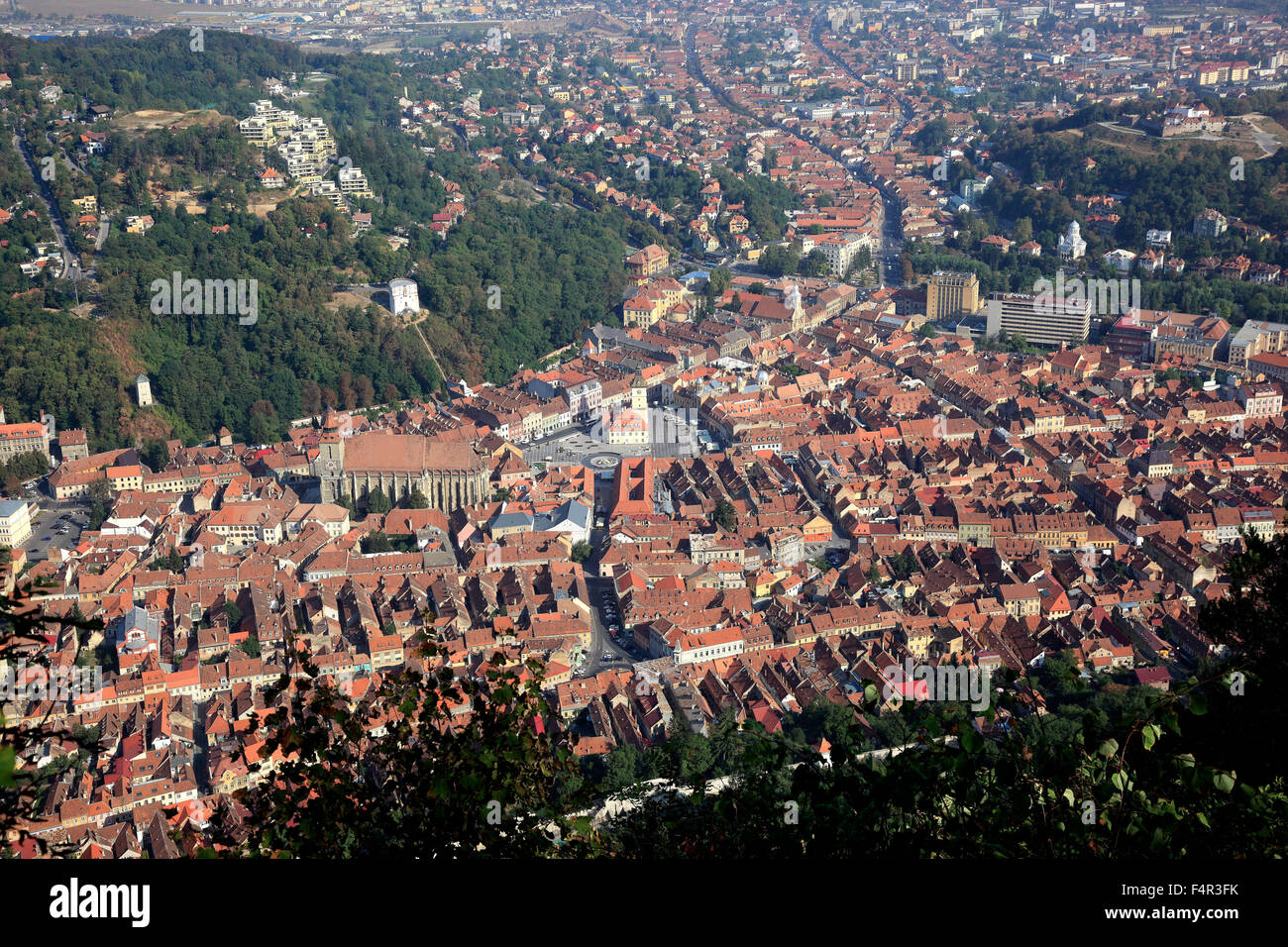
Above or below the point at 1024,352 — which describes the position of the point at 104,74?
above

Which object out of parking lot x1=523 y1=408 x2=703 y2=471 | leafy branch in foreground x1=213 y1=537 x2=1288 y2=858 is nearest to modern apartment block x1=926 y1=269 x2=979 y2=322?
parking lot x1=523 y1=408 x2=703 y2=471

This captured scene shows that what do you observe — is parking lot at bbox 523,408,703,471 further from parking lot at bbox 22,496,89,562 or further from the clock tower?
parking lot at bbox 22,496,89,562

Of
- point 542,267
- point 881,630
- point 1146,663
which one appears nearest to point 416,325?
point 542,267

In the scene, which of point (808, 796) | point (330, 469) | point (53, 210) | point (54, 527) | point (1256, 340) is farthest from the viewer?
point (53, 210)

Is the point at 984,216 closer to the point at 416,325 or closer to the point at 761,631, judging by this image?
the point at 416,325

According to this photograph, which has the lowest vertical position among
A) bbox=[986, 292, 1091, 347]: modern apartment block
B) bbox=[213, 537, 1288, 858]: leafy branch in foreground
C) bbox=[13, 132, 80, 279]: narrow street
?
bbox=[986, 292, 1091, 347]: modern apartment block

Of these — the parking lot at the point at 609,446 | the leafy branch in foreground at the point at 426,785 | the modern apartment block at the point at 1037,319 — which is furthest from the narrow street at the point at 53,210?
the leafy branch in foreground at the point at 426,785

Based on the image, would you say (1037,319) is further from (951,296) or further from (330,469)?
(330,469)

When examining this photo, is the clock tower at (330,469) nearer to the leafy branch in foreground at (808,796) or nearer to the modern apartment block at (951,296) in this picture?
the modern apartment block at (951,296)

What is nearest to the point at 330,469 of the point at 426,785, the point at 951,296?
the point at 951,296

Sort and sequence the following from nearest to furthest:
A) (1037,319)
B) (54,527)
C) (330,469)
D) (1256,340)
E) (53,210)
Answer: (54,527) → (330,469) → (1256,340) → (1037,319) → (53,210)
